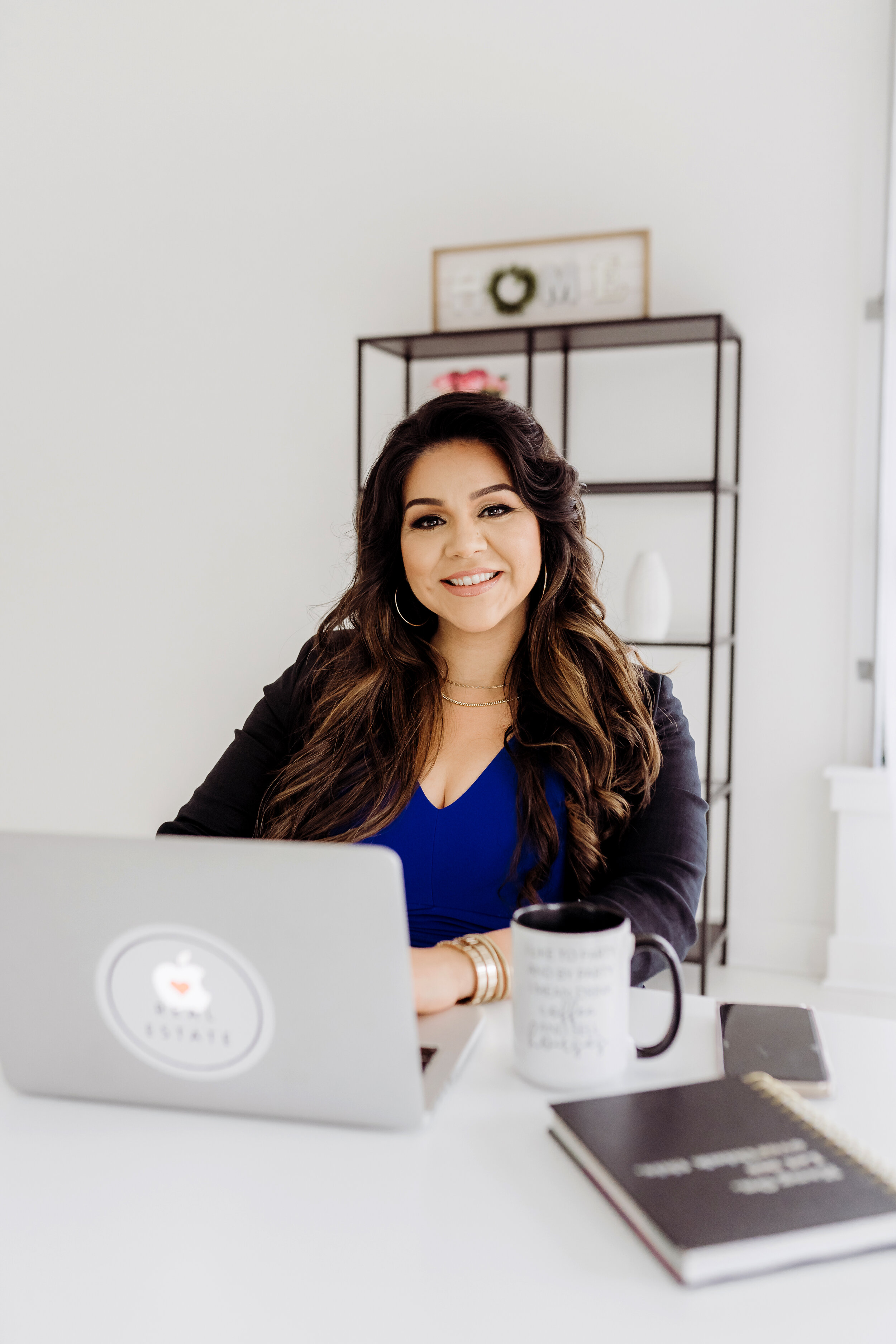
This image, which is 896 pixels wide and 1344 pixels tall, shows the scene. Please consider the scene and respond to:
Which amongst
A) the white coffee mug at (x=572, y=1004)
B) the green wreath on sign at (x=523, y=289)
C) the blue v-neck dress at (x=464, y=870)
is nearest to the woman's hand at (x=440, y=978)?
the white coffee mug at (x=572, y=1004)

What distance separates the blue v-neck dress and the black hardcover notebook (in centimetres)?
67

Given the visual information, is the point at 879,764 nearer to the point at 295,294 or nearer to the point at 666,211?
the point at 666,211

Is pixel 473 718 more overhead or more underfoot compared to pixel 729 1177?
more overhead

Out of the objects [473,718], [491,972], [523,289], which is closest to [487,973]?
[491,972]

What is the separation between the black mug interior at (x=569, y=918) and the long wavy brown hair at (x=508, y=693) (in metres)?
0.53

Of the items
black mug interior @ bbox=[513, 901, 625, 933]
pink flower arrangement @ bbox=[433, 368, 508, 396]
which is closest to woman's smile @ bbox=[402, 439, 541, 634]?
black mug interior @ bbox=[513, 901, 625, 933]

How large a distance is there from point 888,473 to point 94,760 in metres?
2.69

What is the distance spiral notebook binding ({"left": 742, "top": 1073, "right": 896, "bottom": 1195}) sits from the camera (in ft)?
2.16

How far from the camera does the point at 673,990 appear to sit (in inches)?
35.2

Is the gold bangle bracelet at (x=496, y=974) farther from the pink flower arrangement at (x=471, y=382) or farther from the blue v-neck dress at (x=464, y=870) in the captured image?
the pink flower arrangement at (x=471, y=382)

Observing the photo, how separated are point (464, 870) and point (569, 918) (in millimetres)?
570

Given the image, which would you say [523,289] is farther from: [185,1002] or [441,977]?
[185,1002]

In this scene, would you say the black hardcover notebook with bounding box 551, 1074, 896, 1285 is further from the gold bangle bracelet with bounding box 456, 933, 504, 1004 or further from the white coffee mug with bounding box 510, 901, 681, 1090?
the gold bangle bracelet with bounding box 456, 933, 504, 1004

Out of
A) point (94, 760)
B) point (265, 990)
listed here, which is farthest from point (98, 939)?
point (94, 760)
